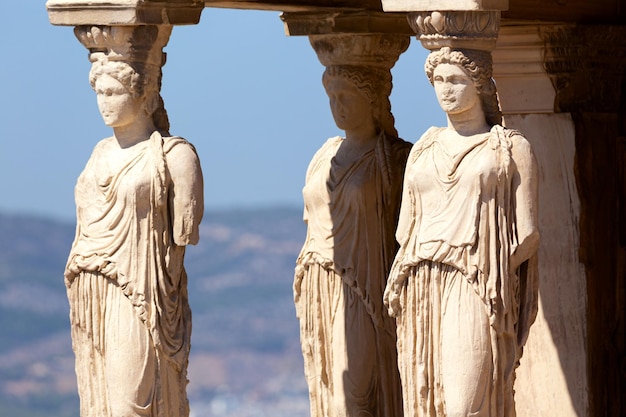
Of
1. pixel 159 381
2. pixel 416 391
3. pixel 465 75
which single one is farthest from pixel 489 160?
pixel 159 381

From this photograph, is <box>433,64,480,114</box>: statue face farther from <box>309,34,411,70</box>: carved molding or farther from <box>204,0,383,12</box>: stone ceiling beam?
<box>204,0,383,12</box>: stone ceiling beam

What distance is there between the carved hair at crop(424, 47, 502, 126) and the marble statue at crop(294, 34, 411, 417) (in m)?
2.05

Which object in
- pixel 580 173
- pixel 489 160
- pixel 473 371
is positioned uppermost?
pixel 580 173

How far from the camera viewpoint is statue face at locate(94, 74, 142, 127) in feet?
47.1

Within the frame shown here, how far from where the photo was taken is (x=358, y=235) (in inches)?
632

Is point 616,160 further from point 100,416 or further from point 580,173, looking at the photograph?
point 100,416

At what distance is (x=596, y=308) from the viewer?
17.1 m

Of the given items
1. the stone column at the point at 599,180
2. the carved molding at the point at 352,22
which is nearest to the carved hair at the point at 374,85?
the carved molding at the point at 352,22

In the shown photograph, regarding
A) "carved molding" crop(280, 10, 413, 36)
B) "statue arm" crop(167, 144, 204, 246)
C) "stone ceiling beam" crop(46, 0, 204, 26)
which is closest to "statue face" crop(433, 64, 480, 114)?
"statue arm" crop(167, 144, 204, 246)

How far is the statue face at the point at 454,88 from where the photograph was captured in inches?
541

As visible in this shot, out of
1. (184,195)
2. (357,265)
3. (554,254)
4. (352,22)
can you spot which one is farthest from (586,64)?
(184,195)

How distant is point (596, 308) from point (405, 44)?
2.39m

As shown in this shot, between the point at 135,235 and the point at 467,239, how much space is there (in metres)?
1.98

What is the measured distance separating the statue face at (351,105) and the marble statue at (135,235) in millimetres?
1922
